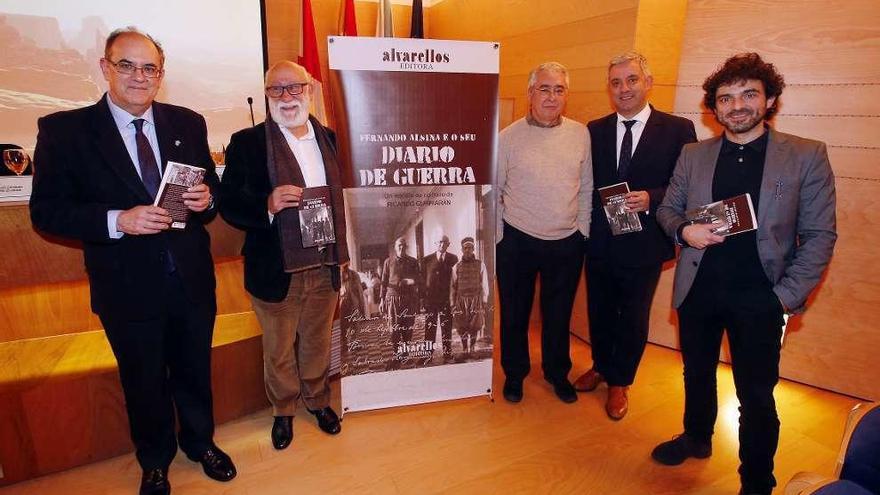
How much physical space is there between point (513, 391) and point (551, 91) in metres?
1.69

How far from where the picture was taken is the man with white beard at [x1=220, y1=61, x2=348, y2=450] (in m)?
2.12

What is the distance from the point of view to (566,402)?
2.91 metres

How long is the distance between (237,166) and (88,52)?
2.27 m

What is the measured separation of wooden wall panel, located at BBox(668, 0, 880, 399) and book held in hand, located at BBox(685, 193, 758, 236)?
154 cm

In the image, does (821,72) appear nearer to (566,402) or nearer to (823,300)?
(823,300)

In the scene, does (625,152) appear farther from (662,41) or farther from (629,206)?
(662,41)

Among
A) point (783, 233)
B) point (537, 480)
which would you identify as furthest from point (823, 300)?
point (537, 480)

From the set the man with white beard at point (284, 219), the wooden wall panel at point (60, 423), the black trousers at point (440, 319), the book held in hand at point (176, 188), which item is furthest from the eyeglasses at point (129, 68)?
the black trousers at point (440, 319)

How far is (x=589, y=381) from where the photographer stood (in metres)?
3.05

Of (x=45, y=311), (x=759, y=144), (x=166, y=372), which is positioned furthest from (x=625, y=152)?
(x=45, y=311)

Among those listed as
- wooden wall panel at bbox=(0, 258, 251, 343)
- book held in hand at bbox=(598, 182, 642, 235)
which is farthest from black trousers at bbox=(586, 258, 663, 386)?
wooden wall panel at bbox=(0, 258, 251, 343)

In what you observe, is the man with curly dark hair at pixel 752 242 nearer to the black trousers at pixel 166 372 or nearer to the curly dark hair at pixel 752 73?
→ the curly dark hair at pixel 752 73

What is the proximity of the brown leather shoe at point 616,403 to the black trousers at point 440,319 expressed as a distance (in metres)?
0.97

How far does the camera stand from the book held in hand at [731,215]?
1.84 meters
